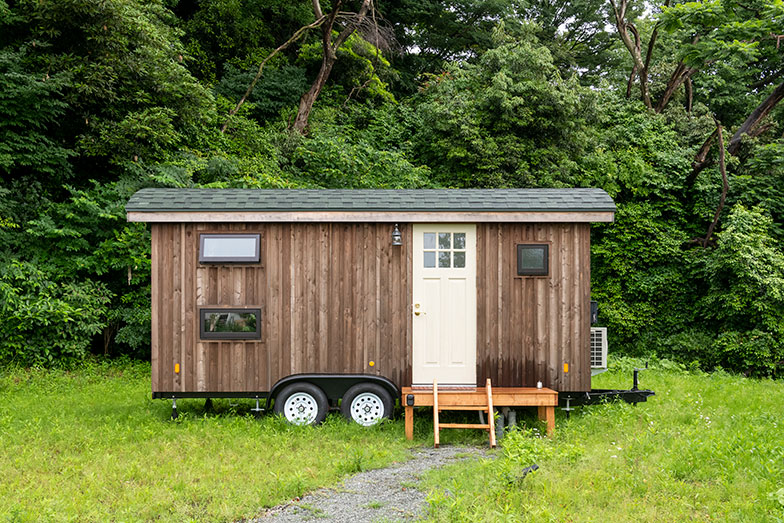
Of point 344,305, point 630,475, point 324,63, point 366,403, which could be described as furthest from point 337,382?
point 324,63

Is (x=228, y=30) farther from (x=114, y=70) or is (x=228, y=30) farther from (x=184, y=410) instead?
(x=184, y=410)

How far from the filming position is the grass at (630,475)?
14.3 feet

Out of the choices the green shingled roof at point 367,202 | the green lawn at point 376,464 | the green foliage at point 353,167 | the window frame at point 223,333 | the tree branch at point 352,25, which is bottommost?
the green lawn at point 376,464

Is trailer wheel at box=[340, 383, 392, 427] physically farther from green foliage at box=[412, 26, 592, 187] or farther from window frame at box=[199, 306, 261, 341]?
green foliage at box=[412, 26, 592, 187]

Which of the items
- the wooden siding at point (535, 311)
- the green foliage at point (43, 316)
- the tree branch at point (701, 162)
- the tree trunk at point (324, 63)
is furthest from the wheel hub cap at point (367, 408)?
the tree branch at point (701, 162)

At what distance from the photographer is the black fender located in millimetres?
7457

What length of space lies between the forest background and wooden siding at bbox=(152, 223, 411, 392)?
14.3 feet

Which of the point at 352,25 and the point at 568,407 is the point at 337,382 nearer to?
the point at 568,407

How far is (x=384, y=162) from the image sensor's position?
15.3 meters

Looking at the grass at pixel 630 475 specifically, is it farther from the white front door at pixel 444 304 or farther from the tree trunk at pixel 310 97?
the tree trunk at pixel 310 97

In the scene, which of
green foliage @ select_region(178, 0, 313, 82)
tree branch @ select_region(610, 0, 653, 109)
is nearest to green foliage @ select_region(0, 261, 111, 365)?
green foliage @ select_region(178, 0, 313, 82)

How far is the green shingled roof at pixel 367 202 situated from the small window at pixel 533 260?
0.47m

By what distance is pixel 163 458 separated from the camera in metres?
5.97

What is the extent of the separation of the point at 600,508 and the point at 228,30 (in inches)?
706
